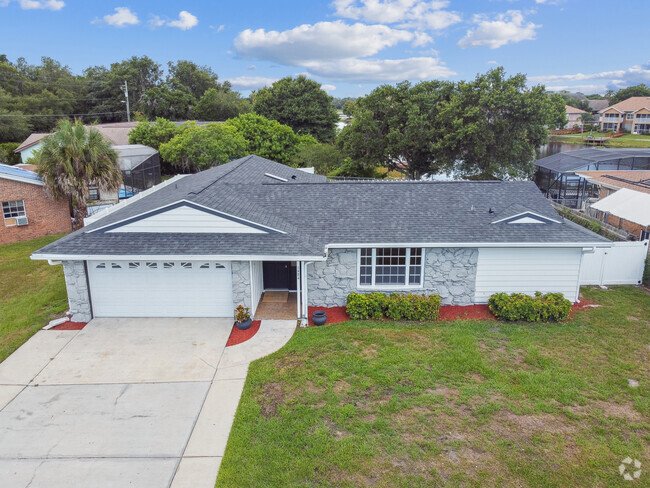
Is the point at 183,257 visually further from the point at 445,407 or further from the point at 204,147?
the point at 204,147

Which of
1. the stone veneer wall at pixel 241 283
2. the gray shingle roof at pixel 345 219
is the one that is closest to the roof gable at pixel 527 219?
the gray shingle roof at pixel 345 219

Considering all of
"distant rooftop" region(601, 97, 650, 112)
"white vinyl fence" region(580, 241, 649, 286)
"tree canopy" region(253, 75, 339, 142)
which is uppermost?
"distant rooftop" region(601, 97, 650, 112)

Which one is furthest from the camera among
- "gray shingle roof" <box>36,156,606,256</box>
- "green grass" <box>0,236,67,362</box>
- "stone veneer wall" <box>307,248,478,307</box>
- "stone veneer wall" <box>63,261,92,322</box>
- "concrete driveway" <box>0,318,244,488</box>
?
"stone veneer wall" <box>307,248,478,307</box>

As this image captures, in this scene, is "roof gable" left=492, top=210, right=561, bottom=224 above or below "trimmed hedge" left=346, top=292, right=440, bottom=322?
above

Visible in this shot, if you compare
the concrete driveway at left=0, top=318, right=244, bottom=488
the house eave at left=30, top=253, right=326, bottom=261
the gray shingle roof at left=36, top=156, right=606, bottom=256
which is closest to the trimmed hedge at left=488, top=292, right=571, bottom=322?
the gray shingle roof at left=36, top=156, right=606, bottom=256

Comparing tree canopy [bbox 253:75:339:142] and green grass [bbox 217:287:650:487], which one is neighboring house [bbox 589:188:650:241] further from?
tree canopy [bbox 253:75:339:142]

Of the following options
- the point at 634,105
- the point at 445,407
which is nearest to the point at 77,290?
the point at 445,407
